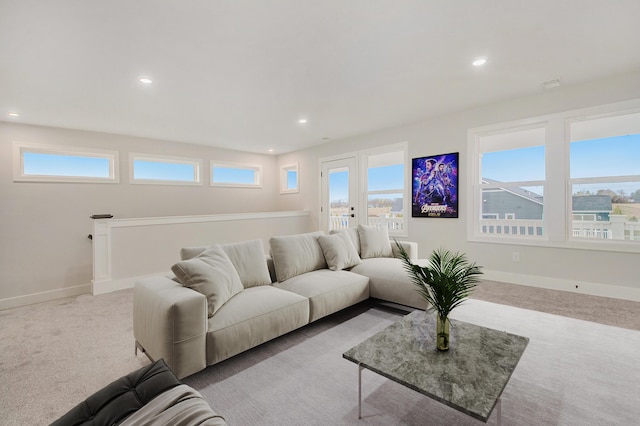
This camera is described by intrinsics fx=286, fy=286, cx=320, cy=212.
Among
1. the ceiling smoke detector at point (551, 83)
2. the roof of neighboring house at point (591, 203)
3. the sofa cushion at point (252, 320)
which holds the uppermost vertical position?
the ceiling smoke detector at point (551, 83)

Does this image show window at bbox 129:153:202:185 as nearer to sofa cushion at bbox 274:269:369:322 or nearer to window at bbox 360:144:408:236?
window at bbox 360:144:408:236

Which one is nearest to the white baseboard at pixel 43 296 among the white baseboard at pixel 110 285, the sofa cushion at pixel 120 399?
the white baseboard at pixel 110 285

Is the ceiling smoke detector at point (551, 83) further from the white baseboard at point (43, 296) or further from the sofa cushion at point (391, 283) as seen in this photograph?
the white baseboard at point (43, 296)

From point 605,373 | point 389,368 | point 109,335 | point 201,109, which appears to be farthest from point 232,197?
point 605,373

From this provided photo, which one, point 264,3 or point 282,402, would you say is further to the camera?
point 264,3

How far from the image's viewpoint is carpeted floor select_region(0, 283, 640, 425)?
5.20 ft

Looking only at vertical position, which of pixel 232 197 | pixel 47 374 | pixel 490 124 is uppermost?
pixel 490 124

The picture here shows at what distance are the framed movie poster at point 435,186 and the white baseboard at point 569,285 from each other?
107 centimetres

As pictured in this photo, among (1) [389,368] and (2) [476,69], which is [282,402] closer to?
(1) [389,368]

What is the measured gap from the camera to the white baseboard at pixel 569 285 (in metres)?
3.24

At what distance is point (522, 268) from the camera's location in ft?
12.8

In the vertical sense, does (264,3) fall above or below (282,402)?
above

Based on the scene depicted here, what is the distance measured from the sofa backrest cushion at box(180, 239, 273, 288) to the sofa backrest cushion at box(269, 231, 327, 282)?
0.55ft

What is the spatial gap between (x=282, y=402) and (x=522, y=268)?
3.74 metres
